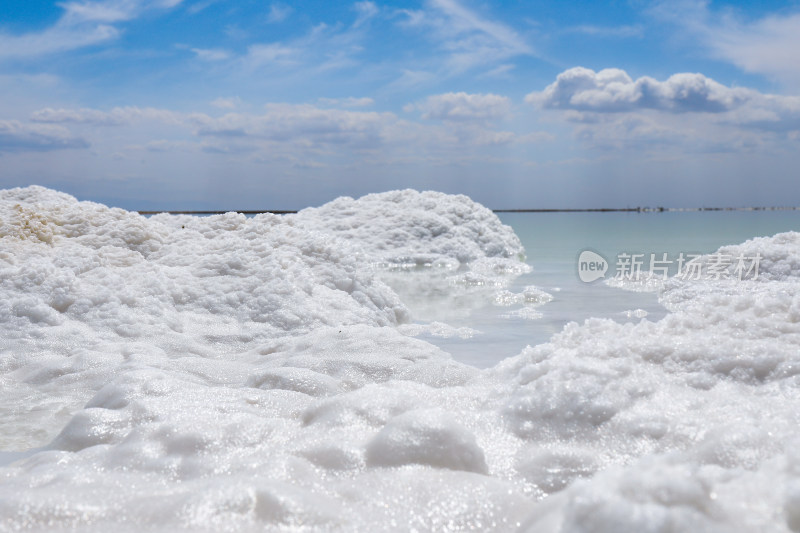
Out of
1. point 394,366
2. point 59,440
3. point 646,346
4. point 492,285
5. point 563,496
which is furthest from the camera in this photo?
point 492,285

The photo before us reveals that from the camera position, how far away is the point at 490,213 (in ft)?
39.3

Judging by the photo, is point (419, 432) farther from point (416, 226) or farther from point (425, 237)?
point (416, 226)

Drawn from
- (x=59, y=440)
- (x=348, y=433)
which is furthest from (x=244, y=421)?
(x=59, y=440)

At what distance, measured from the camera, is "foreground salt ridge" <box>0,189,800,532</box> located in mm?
1255

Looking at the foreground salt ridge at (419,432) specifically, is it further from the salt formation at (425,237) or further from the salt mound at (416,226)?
the salt mound at (416,226)

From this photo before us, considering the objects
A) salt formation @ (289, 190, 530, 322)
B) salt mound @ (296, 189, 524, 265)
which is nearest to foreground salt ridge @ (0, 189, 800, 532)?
salt formation @ (289, 190, 530, 322)

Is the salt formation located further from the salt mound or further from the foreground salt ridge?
the foreground salt ridge

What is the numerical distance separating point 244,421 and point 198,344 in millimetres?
1670

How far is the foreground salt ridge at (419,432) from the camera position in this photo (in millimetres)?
1255

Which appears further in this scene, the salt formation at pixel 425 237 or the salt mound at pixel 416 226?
the salt mound at pixel 416 226

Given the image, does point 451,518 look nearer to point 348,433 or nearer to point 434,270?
point 348,433

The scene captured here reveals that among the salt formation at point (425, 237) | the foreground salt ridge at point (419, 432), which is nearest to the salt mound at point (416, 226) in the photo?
the salt formation at point (425, 237)

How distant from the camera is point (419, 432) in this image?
167cm

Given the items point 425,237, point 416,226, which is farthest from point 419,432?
point 416,226
